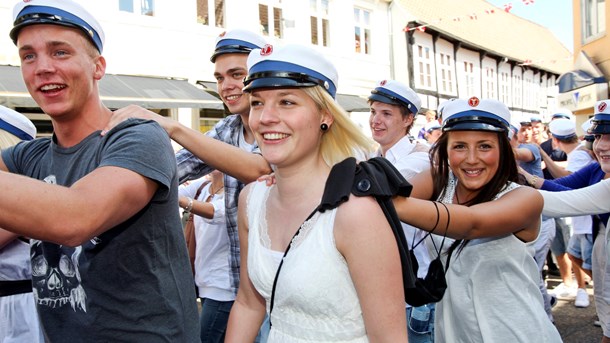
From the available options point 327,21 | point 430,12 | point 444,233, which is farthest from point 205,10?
point 430,12

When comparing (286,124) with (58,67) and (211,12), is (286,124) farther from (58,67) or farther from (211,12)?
(211,12)

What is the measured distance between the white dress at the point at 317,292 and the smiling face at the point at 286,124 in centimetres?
26

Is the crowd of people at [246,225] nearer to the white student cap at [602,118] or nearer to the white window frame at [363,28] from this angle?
the white student cap at [602,118]

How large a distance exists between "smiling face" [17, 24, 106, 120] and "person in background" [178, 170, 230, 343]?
5.71ft

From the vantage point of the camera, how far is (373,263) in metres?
1.75

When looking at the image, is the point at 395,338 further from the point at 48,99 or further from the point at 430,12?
the point at 430,12

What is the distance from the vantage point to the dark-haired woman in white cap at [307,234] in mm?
1773

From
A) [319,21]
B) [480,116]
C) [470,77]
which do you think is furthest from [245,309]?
[470,77]

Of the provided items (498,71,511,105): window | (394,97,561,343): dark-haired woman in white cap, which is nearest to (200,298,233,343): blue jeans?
(394,97,561,343): dark-haired woman in white cap

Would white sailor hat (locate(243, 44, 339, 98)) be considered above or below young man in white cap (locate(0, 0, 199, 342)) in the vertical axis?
above

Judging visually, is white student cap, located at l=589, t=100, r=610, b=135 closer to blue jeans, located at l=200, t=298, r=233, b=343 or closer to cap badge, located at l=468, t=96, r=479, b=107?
cap badge, located at l=468, t=96, r=479, b=107

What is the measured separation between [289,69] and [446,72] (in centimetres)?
2710

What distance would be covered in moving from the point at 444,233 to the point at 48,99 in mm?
1626

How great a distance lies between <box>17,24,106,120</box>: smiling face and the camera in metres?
1.83
